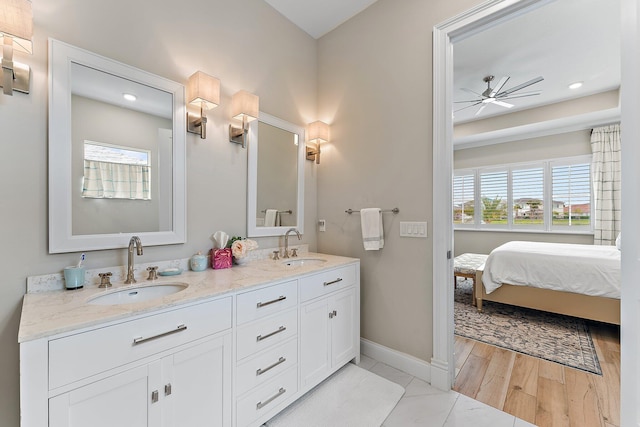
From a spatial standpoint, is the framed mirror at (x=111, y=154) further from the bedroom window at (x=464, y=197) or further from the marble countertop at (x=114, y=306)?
the bedroom window at (x=464, y=197)

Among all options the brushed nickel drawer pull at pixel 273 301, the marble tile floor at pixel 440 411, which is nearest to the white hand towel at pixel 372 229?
the brushed nickel drawer pull at pixel 273 301

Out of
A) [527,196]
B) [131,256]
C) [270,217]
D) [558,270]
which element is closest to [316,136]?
[270,217]

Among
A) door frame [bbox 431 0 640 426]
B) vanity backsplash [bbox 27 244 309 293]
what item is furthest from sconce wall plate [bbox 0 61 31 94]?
door frame [bbox 431 0 640 426]

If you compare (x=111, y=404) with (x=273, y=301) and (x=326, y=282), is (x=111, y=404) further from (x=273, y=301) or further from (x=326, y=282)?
(x=326, y=282)

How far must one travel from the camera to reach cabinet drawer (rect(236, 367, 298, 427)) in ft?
4.48

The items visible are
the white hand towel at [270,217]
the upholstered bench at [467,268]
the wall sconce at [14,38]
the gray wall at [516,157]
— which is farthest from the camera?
the gray wall at [516,157]

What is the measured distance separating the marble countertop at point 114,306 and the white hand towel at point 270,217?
20.5 inches

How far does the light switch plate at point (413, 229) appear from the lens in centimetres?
197

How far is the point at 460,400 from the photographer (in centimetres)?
173

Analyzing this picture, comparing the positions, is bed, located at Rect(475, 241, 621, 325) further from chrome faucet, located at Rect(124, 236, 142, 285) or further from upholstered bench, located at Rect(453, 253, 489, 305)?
chrome faucet, located at Rect(124, 236, 142, 285)

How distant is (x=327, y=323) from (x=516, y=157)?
5.24 meters

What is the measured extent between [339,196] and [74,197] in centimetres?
185

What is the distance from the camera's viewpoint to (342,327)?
201cm

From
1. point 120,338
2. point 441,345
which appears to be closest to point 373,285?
point 441,345
